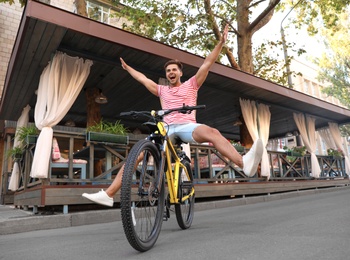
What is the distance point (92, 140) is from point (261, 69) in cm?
1303

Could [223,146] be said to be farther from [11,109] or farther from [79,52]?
[11,109]

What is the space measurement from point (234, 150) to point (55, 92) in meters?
4.18

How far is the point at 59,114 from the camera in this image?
18.2 feet

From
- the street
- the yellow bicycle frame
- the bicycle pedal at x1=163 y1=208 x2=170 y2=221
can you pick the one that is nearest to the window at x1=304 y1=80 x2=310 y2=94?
the street

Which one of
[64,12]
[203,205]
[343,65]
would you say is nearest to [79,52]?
[64,12]

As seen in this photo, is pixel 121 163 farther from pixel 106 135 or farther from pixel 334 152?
pixel 334 152

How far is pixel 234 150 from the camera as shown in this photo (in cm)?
285

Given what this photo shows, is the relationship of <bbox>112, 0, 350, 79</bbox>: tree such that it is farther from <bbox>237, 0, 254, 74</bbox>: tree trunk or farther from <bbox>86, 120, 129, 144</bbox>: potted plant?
<bbox>86, 120, 129, 144</bbox>: potted plant

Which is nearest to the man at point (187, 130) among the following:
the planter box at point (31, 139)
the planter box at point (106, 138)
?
the planter box at point (106, 138)

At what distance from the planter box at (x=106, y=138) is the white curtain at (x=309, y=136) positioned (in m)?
8.10

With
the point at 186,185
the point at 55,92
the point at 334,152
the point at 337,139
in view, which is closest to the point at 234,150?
the point at 186,185

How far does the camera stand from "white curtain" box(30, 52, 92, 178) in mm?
5203

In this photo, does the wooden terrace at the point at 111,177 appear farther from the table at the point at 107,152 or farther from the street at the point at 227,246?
the street at the point at 227,246

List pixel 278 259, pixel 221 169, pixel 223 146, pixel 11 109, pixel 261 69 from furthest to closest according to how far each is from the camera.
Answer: pixel 261 69
pixel 11 109
pixel 221 169
pixel 223 146
pixel 278 259
